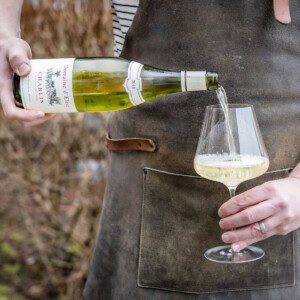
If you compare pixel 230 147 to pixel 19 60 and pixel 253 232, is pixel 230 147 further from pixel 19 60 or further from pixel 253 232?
pixel 19 60

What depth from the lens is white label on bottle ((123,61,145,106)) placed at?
1.59 meters

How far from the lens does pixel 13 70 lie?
1.50m

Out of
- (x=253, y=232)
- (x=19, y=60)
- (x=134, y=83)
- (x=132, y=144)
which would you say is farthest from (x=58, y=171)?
(x=253, y=232)

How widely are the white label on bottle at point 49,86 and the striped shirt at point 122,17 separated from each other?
11.3 inches

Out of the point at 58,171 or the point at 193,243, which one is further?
the point at 58,171

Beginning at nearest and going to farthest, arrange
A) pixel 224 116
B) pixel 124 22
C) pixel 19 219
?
1. pixel 224 116
2. pixel 124 22
3. pixel 19 219

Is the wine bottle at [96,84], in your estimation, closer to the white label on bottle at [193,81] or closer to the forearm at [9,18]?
the white label on bottle at [193,81]

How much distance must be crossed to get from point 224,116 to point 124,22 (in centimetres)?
42

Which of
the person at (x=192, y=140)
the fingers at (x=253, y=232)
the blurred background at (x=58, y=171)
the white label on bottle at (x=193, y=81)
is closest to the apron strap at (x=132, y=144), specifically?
the person at (x=192, y=140)

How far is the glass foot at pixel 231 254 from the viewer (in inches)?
60.9

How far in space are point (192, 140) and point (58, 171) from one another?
1621mm

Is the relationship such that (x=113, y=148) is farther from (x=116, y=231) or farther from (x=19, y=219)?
(x=19, y=219)

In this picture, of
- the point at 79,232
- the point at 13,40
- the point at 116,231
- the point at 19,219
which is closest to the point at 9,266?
the point at 19,219

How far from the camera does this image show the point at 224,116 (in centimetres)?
148
